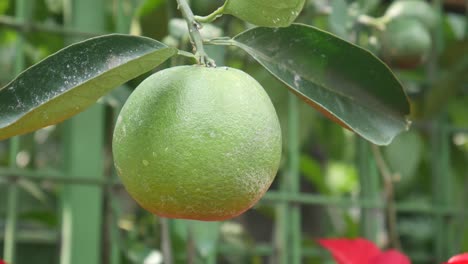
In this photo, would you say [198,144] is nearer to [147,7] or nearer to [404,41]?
[147,7]

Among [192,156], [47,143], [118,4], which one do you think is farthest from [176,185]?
[47,143]

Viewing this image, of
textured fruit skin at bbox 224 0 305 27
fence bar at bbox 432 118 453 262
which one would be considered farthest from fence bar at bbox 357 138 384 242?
textured fruit skin at bbox 224 0 305 27

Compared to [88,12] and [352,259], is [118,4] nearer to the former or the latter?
[88,12]

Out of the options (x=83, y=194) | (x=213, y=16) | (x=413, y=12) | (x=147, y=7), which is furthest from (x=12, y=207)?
(x=413, y=12)

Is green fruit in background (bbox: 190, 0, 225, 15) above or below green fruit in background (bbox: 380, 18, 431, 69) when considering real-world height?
below

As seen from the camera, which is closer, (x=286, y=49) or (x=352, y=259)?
(x=286, y=49)

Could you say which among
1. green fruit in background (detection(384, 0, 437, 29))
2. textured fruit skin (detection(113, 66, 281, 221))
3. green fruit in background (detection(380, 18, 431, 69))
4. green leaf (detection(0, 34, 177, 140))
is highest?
green fruit in background (detection(384, 0, 437, 29))

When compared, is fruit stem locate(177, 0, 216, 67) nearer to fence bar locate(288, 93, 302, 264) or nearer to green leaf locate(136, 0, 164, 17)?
green leaf locate(136, 0, 164, 17)
